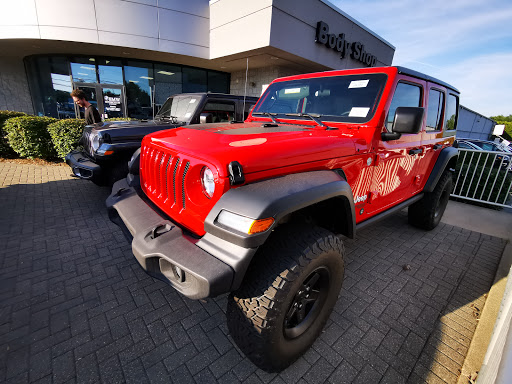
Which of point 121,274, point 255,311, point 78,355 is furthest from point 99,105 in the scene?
point 255,311

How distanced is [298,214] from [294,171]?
329mm

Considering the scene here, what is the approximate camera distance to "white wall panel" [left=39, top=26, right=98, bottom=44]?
938 cm

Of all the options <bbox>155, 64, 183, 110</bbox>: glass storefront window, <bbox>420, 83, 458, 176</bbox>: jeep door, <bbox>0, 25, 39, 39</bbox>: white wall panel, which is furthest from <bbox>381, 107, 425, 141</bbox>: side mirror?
<bbox>0, 25, 39, 39</bbox>: white wall panel

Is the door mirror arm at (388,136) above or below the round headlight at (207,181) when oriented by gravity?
above

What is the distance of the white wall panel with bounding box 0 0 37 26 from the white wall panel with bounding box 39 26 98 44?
55cm

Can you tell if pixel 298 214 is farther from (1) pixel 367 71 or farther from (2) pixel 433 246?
(2) pixel 433 246

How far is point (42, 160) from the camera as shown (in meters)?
7.21

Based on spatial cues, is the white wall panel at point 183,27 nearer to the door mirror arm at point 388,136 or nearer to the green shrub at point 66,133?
the green shrub at point 66,133

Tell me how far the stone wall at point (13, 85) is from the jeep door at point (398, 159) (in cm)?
1825

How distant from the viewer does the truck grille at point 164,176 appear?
1.74 meters

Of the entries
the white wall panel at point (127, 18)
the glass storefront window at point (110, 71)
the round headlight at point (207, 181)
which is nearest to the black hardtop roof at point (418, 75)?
the round headlight at point (207, 181)

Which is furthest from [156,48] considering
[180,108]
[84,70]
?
[180,108]

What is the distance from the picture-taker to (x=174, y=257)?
1389mm

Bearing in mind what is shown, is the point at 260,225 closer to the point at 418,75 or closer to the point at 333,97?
the point at 333,97
